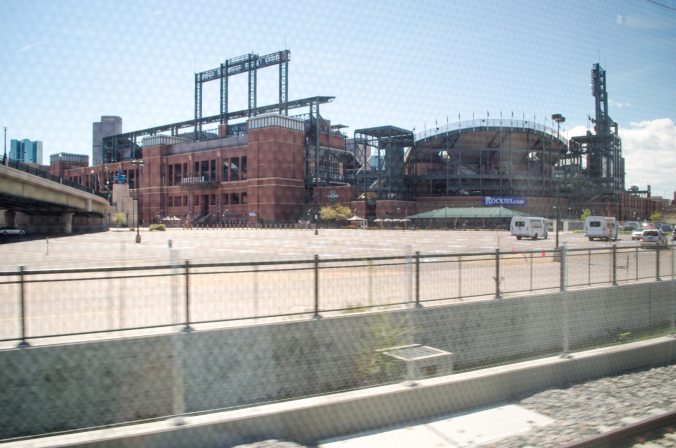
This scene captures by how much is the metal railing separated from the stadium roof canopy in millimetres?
56405

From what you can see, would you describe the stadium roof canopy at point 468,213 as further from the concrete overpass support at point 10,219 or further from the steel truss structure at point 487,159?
the concrete overpass support at point 10,219

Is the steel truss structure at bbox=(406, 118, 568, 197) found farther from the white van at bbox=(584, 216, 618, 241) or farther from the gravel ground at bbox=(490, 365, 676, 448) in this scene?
the gravel ground at bbox=(490, 365, 676, 448)

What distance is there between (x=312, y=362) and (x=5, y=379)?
3.95 metres

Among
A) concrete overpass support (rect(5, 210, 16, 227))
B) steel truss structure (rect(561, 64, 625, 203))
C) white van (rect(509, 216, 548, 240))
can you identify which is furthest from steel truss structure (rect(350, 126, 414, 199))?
concrete overpass support (rect(5, 210, 16, 227))

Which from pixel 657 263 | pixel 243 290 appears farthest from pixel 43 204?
pixel 657 263

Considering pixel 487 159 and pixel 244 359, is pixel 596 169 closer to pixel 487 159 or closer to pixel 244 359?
pixel 487 159

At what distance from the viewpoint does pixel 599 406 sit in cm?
560

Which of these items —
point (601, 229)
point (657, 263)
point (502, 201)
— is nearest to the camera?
point (657, 263)

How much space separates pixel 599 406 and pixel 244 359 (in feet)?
14.8

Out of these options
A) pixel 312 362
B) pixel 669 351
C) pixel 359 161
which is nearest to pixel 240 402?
pixel 312 362

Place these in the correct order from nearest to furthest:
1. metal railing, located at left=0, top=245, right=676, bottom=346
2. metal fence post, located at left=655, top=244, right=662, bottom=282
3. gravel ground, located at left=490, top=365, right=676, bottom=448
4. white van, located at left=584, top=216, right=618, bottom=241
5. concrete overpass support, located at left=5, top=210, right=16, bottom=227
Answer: gravel ground, located at left=490, top=365, right=676, bottom=448 < metal railing, located at left=0, top=245, right=676, bottom=346 < metal fence post, located at left=655, top=244, right=662, bottom=282 < white van, located at left=584, top=216, right=618, bottom=241 < concrete overpass support, located at left=5, top=210, right=16, bottom=227

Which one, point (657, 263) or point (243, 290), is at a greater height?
point (657, 263)

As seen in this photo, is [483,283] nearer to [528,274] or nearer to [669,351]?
[528,274]

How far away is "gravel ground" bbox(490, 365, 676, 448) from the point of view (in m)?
4.73
